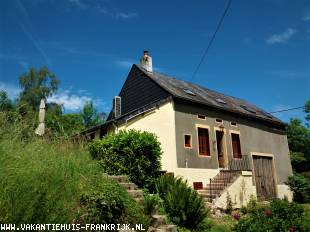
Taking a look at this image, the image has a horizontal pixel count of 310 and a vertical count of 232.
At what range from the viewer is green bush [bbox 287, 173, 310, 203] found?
18.4 meters

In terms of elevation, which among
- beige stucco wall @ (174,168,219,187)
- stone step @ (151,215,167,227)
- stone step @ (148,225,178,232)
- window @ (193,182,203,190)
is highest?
beige stucco wall @ (174,168,219,187)

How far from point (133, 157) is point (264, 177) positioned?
1141 centimetres

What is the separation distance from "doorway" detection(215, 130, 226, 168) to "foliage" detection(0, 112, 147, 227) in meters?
10.6

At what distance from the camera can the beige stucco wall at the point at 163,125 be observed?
13516 mm

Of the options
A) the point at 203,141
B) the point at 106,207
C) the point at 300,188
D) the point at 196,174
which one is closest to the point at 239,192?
the point at 196,174

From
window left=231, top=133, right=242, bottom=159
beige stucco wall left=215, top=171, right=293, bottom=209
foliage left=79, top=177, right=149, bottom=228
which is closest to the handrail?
window left=231, top=133, right=242, bottom=159

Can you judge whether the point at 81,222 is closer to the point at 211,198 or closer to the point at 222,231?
the point at 222,231

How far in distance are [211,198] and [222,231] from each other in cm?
440

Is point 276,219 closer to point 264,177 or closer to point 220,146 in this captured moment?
point 220,146

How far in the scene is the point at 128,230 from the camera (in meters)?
5.34

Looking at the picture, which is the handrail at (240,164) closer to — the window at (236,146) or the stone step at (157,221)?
the window at (236,146)

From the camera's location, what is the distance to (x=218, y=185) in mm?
13523

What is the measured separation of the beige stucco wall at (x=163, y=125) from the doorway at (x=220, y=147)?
137 inches

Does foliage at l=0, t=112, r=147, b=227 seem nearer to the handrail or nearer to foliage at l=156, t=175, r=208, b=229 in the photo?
foliage at l=156, t=175, r=208, b=229
